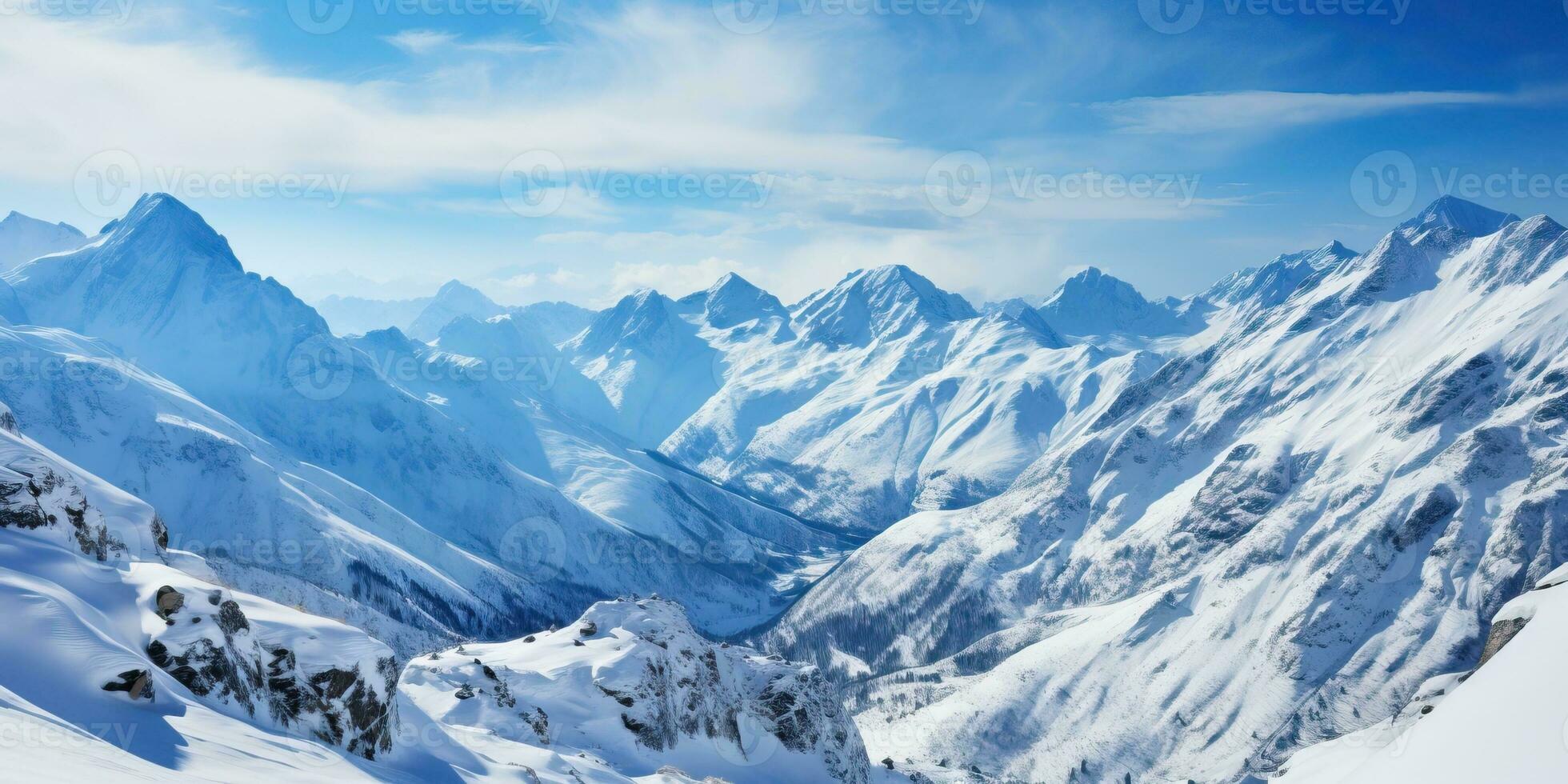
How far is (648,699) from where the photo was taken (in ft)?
258

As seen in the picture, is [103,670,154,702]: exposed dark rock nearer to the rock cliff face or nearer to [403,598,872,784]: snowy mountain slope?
the rock cliff face

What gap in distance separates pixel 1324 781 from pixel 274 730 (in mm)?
58311

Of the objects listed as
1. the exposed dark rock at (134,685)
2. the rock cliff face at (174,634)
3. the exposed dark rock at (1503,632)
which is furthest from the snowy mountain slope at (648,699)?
the exposed dark rock at (1503,632)

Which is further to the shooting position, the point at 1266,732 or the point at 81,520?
the point at 1266,732

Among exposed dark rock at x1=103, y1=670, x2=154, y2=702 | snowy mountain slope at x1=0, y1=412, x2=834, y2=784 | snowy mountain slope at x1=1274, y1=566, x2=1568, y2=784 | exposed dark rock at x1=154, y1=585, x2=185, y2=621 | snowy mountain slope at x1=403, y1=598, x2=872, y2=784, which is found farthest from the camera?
snowy mountain slope at x1=403, y1=598, x2=872, y2=784

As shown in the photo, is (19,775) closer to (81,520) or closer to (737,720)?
(81,520)

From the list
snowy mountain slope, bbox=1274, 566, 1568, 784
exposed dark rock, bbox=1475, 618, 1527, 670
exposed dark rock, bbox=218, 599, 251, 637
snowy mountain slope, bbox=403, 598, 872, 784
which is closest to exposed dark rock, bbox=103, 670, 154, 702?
exposed dark rock, bbox=218, 599, 251, 637

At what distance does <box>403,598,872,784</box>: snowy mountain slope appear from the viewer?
6962cm

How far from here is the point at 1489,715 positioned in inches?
1287

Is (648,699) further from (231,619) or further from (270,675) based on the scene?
(231,619)

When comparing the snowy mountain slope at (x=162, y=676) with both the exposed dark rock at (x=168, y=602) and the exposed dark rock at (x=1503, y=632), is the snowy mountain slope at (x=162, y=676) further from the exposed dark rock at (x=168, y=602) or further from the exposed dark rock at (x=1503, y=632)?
the exposed dark rock at (x=1503, y=632)

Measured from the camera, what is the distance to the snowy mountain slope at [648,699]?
6962 centimetres

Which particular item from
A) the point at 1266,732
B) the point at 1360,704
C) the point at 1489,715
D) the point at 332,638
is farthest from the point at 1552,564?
the point at 332,638

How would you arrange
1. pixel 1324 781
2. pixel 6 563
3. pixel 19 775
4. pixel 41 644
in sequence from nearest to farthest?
pixel 19 775, pixel 41 644, pixel 6 563, pixel 1324 781
